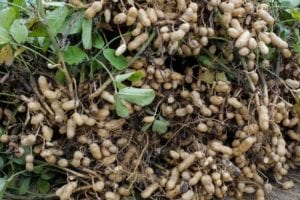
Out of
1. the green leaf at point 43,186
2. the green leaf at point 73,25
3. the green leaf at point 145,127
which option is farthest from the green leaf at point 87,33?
the green leaf at point 43,186

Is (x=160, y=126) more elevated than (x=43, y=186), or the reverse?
(x=160, y=126)

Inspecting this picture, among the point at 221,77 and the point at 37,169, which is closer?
the point at 37,169

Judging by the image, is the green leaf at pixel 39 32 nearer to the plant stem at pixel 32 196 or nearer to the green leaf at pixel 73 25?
the green leaf at pixel 73 25

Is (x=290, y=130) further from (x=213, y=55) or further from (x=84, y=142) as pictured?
(x=84, y=142)

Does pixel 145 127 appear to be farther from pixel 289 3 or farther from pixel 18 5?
pixel 289 3

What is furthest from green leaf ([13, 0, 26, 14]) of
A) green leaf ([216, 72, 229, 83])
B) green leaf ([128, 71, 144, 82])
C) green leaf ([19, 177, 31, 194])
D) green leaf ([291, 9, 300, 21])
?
green leaf ([291, 9, 300, 21])

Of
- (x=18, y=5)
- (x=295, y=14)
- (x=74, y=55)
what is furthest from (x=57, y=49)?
(x=295, y=14)

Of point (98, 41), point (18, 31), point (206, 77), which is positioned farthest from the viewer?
point (206, 77)

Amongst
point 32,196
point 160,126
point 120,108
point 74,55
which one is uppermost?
point 74,55
